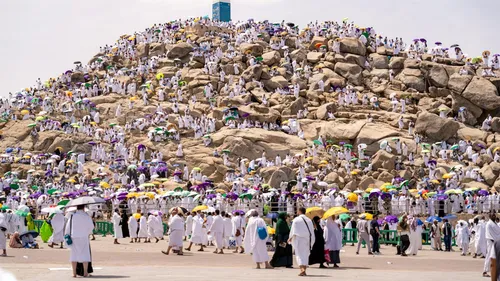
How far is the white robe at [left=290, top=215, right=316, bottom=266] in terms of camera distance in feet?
52.1

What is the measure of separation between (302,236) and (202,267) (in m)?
2.50

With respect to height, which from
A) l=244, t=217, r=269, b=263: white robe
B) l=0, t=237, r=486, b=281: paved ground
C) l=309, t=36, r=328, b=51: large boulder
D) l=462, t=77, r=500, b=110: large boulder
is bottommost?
l=0, t=237, r=486, b=281: paved ground

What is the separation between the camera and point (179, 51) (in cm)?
6197

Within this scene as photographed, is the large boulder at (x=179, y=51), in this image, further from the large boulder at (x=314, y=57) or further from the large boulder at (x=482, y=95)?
the large boulder at (x=482, y=95)

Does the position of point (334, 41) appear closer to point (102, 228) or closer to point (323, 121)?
point (323, 121)

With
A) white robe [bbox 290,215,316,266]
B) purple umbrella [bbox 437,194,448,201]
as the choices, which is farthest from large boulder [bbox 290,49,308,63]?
white robe [bbox 290,215,316,266]

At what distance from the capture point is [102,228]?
1314 inches

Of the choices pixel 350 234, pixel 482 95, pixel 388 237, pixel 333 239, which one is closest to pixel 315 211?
pixel 333 239

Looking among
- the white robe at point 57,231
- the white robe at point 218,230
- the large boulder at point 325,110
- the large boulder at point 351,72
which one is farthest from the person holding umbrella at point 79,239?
the large boulder at point 351,72

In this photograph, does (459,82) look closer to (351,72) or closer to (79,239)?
(351,72)

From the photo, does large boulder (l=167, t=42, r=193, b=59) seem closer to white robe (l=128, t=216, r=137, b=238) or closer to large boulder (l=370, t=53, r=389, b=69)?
large boulder (l=370, t=53, r=389, b=69)

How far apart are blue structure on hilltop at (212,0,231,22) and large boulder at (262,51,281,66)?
14651mm

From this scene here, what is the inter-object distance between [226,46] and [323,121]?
14.0 metres

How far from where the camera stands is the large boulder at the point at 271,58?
6011 centimetres
